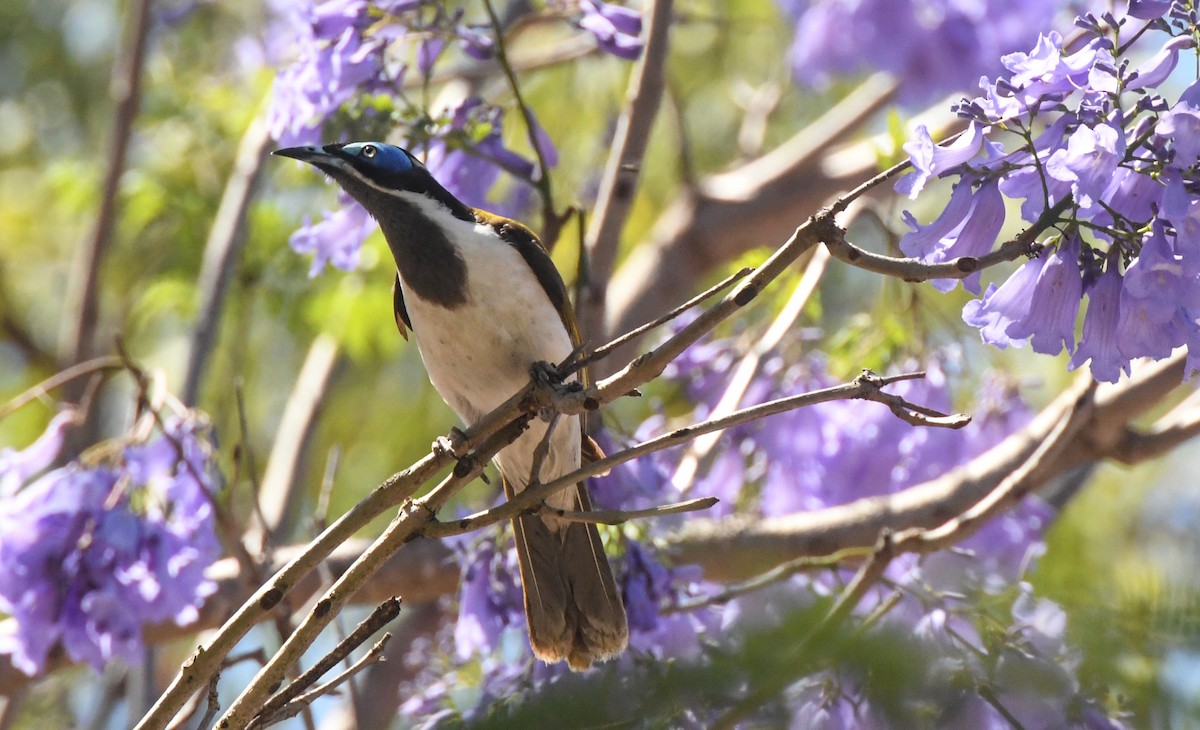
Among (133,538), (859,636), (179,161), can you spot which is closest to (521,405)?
(859,636)

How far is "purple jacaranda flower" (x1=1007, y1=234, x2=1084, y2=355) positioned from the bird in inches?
51.5

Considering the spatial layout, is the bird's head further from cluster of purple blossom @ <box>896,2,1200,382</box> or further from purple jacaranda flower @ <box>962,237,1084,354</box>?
purple jacaranda flower @ <box>962,237,1084,354</box>

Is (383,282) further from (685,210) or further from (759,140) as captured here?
(759,140)

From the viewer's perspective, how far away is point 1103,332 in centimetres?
231

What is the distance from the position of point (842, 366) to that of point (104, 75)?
5.75 metres

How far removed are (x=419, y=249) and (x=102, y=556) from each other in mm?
1268

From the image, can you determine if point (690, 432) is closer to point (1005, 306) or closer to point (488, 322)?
point (1005, 306)

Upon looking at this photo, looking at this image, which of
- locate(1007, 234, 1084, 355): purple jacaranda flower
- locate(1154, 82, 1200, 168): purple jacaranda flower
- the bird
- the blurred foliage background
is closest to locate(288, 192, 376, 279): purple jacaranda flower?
the bird

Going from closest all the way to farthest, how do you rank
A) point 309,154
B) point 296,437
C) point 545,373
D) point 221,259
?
point 545,373
point 309,154
point 221,259
point 296,437

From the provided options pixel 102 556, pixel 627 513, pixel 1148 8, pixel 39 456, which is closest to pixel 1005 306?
pixel 1148 8

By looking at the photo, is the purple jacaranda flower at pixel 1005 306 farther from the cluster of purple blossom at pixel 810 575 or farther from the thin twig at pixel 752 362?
the thin twig at pixel 752 362

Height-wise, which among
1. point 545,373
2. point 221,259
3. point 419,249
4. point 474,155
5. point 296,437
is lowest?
point 545,373

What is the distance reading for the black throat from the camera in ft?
11.0

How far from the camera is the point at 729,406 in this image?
14.5ft
